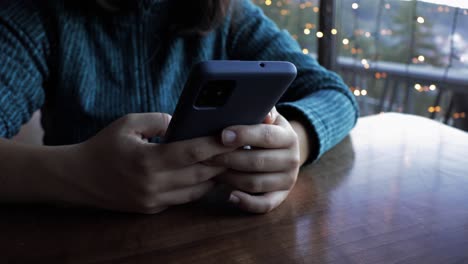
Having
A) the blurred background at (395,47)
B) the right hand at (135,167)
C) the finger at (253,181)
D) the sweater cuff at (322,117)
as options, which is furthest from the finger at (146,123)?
the blurred background at (395,47)

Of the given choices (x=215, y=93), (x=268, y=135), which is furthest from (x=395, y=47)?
(x=215, y=93)

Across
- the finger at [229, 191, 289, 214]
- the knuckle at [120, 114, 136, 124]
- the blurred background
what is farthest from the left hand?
the blurred background

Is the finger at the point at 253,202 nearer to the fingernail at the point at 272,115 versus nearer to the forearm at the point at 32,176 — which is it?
the fingernail at the point at 272,115

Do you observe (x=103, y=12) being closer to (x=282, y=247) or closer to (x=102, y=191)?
(x=102, y=191)

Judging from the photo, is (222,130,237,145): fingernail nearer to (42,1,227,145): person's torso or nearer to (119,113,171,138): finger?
(119,113,171,138): finger

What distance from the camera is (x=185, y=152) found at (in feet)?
1.73

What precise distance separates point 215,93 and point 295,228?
7.8 inches

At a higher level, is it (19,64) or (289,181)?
(19,64)

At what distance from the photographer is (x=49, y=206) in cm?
57

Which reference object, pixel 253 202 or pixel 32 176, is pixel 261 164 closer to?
pixel 253 202

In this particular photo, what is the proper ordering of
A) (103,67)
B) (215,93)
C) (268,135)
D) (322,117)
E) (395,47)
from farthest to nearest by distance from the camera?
1. (395,47)
2. (103,67)
3. (322,117)
4. (268,135)
5. (215,93)

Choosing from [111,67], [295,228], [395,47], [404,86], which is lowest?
[404,86]

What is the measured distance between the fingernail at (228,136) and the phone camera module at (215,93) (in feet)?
0.17

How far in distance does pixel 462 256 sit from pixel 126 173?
40 cm
